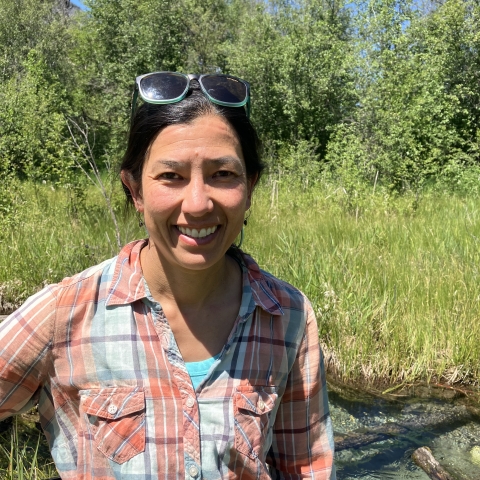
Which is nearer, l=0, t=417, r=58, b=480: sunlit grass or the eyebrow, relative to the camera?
the eyebrow

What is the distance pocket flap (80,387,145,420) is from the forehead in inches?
21.9

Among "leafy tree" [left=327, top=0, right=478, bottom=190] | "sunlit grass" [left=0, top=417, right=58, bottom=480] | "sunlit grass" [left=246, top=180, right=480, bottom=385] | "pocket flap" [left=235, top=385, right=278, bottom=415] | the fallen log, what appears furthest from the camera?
"leafy tree" [left=327, top=0, right=478, bottom=190]

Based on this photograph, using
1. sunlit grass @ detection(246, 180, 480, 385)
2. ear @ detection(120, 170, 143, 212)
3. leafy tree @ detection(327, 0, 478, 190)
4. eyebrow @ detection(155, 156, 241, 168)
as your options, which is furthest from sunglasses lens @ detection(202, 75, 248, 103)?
leafy tree @ detection(327, 0, 478, 190)

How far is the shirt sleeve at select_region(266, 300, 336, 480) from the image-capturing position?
151 cm

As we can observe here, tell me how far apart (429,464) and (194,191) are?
8.95 ft

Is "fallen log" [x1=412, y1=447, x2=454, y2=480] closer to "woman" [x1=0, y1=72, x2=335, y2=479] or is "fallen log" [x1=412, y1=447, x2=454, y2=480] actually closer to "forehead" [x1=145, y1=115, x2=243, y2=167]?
"woman" [x1=0, y1=72, x2=335, y2=479]

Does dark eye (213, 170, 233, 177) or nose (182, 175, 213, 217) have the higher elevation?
dark eye (213, 170, 233, 177)

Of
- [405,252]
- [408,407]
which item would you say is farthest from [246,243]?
[408,407]

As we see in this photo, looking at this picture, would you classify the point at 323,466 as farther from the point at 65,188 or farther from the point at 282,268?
the point at 65,188

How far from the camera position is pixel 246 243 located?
18.3 ft

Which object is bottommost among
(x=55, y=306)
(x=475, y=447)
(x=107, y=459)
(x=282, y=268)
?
(x=475, y=447)

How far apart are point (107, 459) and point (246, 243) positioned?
14.1 feet

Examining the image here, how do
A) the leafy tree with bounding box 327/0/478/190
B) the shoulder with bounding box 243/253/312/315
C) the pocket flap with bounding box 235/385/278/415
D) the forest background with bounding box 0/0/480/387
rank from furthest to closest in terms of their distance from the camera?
1. the leafy tree with bounding box 327/0/478/190
2. the forest background with bounding box 0/0/480/387
3. the shoulder with bounding box 243/253/312/315
4. the pocket flap with bounding box 235/385/278/415

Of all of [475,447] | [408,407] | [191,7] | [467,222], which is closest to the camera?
[475,447]
